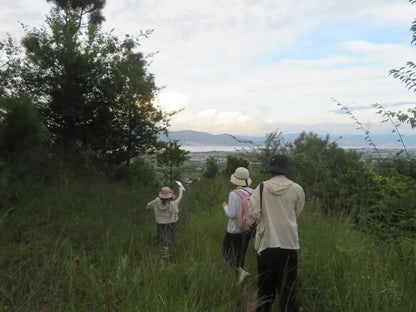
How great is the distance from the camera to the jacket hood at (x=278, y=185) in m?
3.74

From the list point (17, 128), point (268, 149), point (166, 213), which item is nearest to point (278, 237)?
point (17, 128)

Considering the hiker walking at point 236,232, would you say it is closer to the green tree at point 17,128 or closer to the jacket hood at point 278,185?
the jacket hood at point 278,185

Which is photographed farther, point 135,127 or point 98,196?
point 135,127

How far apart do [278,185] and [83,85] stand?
858 cm

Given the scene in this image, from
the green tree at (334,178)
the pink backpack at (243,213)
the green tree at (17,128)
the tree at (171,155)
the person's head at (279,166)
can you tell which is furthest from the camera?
the tree at (171,155)

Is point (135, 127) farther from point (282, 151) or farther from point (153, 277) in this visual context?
point (153, 277)

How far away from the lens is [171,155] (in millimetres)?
13852

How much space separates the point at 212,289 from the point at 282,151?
748 cm

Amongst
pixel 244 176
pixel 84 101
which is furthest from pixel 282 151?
pixel 84 101

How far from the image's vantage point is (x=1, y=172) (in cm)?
333

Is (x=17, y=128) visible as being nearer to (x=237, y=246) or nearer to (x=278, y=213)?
(x=278, y=213)

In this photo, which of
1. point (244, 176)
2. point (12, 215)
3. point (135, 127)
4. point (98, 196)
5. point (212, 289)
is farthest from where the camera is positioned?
point (135, 127)

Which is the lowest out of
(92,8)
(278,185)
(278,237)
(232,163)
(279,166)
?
(232,163)

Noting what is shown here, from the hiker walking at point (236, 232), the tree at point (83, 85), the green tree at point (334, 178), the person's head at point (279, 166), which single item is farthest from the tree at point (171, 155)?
the person's head at point (279, 166)
